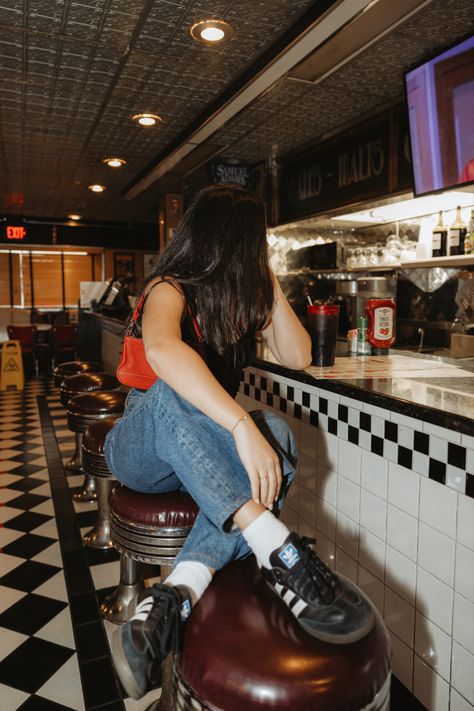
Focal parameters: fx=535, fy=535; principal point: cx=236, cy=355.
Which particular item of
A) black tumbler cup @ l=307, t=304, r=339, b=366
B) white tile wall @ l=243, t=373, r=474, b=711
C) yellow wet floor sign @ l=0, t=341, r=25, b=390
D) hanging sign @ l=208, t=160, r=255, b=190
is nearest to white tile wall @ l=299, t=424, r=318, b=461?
white tile wall @ l=243, t=373, r=474, b=711

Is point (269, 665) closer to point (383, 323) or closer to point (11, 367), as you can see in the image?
point (383, 323)

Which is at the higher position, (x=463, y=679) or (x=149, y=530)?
(x=149, y=530)

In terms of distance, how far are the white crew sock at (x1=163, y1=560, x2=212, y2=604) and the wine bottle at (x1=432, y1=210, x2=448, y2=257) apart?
4.10 meters

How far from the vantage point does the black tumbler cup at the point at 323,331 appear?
2047 mm

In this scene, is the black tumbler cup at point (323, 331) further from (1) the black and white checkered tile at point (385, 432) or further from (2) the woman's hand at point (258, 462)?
(2) the woman's hand at point (258, 462)

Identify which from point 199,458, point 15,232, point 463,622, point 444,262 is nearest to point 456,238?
point 444,262

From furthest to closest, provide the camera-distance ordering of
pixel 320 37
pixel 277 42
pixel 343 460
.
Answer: pixel 277 42 < pixel 320 37 < pixel 343 460

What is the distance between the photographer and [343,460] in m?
1.87

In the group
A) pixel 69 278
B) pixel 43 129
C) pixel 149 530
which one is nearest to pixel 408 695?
pixel 149 530

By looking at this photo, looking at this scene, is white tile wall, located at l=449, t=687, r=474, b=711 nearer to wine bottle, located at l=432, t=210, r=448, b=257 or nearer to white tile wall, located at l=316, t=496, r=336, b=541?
white tile wall, located at l=316, t=496, r=336, b=541

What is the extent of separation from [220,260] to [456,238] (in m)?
3.44

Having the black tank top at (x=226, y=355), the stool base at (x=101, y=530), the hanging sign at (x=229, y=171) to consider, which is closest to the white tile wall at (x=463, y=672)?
the black tank top at (x=226, y=355)

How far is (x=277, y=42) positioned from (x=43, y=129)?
8.50ft

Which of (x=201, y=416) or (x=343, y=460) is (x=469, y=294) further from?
(x=201, y=416)
